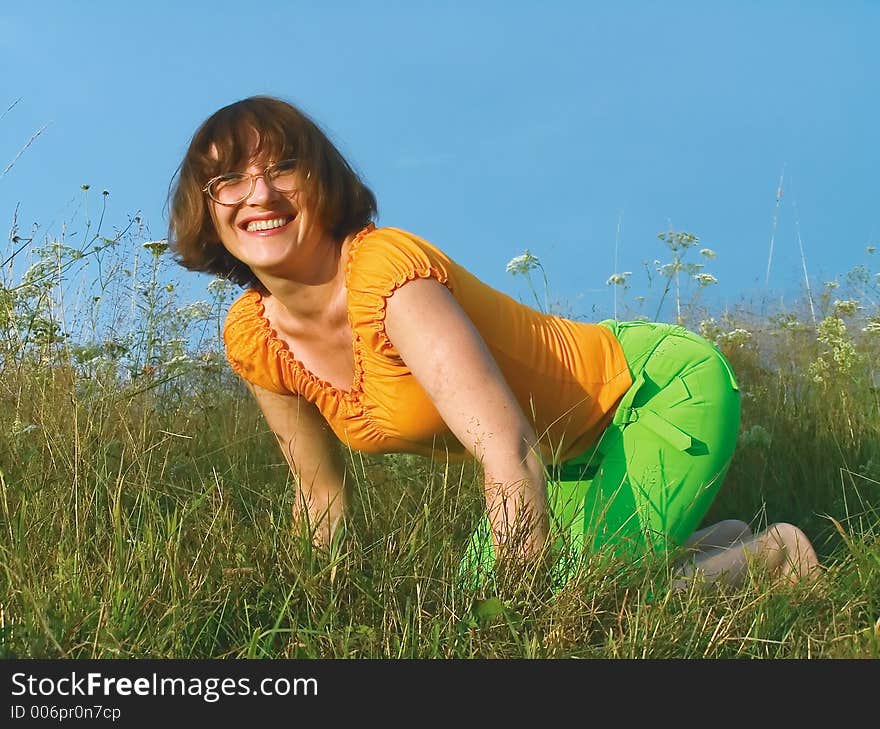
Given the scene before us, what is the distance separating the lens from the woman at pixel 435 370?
252 centimetres

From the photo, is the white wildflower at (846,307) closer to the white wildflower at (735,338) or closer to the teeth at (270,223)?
the white wildflower at (735,338)

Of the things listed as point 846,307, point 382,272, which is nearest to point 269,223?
point 382,272

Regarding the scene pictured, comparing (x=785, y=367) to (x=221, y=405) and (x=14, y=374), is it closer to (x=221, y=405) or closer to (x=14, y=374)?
(x=221, y=405)

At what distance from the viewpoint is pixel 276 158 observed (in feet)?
9.28

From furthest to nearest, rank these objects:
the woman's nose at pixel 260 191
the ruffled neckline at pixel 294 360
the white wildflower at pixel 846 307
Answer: the white wildflower at pixel 846 307 < the ruffled neckline at pixel 294 360 < the woman's nose at pixel 260 191

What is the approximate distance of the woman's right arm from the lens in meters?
3.27

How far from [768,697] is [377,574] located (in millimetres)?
895

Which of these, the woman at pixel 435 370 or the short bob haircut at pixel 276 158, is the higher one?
the short bob haircut at pixel 276 158

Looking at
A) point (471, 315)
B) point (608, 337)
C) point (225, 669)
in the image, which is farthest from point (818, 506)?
point (225, 669)

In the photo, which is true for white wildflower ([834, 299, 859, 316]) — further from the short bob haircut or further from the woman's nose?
the woman's nose

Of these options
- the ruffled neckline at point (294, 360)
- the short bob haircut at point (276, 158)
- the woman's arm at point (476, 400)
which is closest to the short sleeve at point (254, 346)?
the ruffled neckline at point (294, 360)

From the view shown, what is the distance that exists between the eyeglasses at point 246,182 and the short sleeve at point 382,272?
292 millimetres

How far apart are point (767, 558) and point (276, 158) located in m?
1.80

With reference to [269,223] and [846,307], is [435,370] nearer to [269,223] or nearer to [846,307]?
[269,223]
